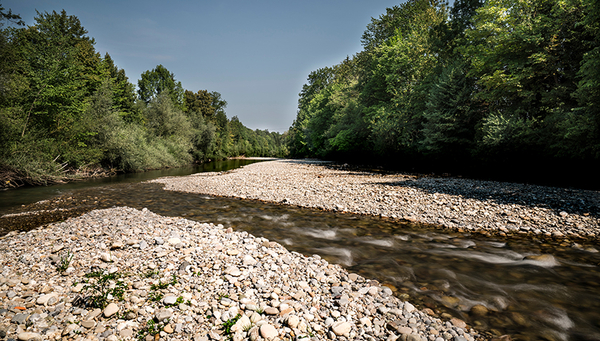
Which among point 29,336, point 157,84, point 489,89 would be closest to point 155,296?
point 29,336

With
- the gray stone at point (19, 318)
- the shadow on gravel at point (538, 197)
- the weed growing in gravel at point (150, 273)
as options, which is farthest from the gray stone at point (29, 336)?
the shadow on gravel at point (538, 197)

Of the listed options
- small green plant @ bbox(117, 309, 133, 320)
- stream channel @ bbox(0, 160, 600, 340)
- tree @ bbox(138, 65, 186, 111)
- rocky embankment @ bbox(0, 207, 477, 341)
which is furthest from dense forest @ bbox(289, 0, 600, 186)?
tree @ bbox(138, 65, 186, 111)

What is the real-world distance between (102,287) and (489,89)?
2659cm

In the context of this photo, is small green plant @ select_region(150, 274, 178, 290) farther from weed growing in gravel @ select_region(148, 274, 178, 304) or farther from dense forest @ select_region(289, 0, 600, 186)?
dense forest @ select_region(289, 0, 600, 186)

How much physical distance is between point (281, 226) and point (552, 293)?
6.80 meters

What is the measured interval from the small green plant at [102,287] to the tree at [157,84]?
177 feet

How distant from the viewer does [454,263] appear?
235 inches

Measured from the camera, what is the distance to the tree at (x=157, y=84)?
5178cm

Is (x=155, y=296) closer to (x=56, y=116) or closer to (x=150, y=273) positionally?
(x=150, y=273)

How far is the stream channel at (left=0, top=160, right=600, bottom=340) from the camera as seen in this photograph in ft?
13.4

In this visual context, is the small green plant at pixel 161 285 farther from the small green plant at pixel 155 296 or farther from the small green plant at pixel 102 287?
the small green plant at pixel 102 287

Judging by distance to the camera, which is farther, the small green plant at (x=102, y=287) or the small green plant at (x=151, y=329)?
the small green plant at (x=102, y=287)

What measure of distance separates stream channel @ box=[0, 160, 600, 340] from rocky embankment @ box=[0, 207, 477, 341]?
0.67 m

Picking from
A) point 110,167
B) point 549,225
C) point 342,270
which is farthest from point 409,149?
point 110,167
